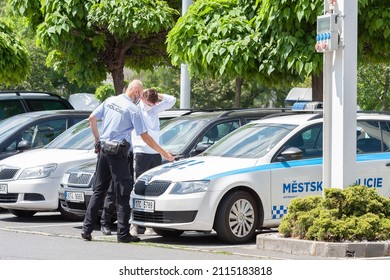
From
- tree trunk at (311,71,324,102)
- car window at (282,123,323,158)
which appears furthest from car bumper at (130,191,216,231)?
tree trunk at (311,71,324,102)

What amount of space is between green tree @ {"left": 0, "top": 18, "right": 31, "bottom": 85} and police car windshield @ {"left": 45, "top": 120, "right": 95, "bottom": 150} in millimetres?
7471

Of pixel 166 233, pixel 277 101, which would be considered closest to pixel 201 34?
pixel 166 233

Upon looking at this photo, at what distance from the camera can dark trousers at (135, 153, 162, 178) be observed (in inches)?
543

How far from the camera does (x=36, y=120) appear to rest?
17969 mm

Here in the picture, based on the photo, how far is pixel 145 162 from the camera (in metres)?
13.8

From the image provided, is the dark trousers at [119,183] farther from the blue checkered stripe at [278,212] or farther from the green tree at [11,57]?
the green tree at [11,57]

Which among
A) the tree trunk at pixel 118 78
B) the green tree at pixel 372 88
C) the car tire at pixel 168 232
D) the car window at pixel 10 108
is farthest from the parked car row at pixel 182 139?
the green tree at pixel 372 88

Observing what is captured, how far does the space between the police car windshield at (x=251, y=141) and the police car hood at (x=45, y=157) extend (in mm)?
2753

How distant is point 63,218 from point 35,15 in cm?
773

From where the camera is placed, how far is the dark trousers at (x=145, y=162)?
13.8 metres

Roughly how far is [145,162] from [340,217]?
3.23m

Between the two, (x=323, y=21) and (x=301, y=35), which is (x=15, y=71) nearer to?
(x=301, y=35)

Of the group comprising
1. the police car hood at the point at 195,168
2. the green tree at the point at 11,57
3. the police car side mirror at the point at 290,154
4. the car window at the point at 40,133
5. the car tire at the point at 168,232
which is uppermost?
the green tree at the point at 11,57

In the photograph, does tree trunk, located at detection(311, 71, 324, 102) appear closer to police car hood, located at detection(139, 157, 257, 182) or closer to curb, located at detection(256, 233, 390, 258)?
police car hood, located at detection(139, 157, 257, 182)
